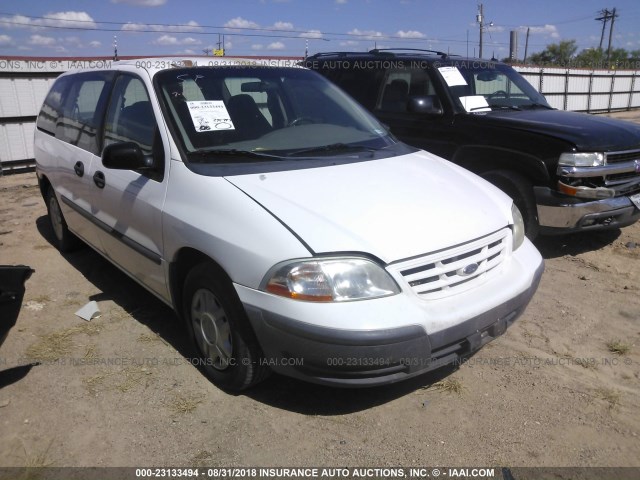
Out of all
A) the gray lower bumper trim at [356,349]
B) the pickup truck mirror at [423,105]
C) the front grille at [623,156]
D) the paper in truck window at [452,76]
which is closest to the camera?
the gray lower bumper trim at [356,349]

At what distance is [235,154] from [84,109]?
6.46ft

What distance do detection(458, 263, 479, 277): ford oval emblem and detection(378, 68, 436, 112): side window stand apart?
11.3 feet

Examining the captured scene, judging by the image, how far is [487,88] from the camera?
6031 millimetres

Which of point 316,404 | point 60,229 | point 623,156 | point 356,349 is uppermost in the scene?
point 623,156

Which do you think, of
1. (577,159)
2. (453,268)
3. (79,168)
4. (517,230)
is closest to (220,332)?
(453,268)

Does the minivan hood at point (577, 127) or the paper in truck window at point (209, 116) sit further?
the minivan hood at point (577, 127)

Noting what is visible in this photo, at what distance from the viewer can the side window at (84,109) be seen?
13.4 ft

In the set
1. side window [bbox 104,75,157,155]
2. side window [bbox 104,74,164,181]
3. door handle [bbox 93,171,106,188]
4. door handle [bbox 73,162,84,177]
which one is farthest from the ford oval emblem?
door handle [bbox 73,162,84,177]

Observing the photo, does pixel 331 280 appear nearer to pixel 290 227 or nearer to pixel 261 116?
pixel 290 227

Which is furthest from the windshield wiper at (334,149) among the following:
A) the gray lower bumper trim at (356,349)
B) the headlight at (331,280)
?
the gray lower bumper trim at (356,349)

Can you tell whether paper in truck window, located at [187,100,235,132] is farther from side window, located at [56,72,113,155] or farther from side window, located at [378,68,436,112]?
side window, located at [378,68,436,112]

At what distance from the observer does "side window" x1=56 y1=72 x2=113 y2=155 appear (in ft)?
13.4

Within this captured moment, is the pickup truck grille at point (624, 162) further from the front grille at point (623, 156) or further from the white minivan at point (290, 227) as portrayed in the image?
the white minivan at point (290, 227)

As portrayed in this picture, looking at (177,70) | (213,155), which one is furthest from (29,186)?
(213,155)
